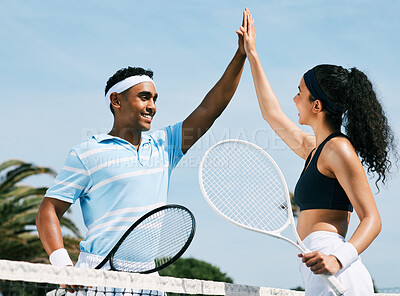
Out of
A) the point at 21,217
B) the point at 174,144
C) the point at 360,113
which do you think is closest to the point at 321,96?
the point at 360,113

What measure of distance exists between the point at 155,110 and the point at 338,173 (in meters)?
1.41

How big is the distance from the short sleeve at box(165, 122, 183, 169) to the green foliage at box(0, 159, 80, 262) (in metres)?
7.47

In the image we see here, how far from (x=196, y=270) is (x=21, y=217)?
17.5 meters

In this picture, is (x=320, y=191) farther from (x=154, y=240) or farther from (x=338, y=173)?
(x=154, y=240)

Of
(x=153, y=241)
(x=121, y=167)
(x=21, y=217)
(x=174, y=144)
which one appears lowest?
(x=21, y=217)

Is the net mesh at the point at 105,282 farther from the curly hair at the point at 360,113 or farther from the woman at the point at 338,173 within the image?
the curly hair at the point at 360,113

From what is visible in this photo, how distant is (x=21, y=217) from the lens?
36.1 ft

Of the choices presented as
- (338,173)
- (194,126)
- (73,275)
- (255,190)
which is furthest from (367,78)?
(73,275)

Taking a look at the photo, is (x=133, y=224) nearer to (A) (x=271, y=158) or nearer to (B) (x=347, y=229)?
(A) (x=271, y=158)

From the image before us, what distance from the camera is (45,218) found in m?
3.25

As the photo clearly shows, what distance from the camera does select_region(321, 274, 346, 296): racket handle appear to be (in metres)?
2.52

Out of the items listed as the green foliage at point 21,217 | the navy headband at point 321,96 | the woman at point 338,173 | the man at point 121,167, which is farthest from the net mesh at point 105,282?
the green foliage at point 21,217

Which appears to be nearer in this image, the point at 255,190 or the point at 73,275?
the point at 73,275

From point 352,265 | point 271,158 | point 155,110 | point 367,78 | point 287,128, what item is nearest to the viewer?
point 352,265
